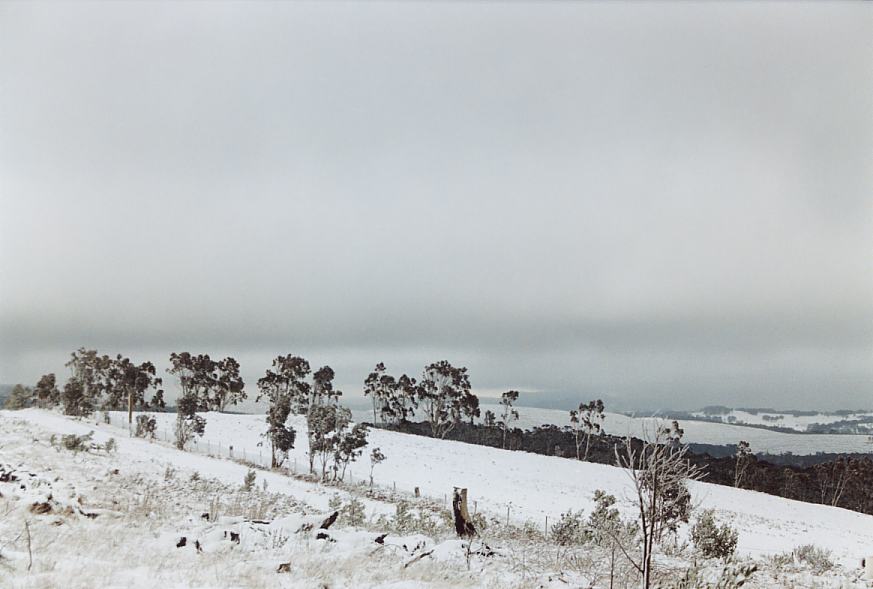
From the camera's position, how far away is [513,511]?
3903 cm

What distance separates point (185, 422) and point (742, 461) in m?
72.6

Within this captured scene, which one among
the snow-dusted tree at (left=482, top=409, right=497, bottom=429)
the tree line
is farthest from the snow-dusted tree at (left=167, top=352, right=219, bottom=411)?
the snow-dusted tree at (left=482, top=409, right=497, bottom=429)

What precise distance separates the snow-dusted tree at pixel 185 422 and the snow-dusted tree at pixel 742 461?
6815 cm

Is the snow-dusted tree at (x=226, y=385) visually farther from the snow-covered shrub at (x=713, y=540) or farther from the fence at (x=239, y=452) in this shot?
the snow-covered shrub at (x=713, y=540)

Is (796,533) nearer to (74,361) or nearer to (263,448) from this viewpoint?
(263,448)

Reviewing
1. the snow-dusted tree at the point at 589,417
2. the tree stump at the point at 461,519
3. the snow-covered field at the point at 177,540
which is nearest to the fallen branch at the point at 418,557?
the snow-covered field at the point at 177,540

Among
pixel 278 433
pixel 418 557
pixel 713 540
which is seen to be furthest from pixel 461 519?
pixel 278 433

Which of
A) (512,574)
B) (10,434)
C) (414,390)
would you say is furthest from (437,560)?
(414,390)

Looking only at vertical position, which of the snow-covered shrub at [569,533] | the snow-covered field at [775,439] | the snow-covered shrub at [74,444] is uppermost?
the snow-covered shrub at [74,444]

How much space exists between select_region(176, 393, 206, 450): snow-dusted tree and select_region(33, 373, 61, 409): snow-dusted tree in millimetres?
30453

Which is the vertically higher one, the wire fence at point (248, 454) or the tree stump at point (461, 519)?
the tree stump at point (461, 519)

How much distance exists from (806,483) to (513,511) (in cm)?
6047

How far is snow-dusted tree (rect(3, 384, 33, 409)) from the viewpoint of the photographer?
2778 inches

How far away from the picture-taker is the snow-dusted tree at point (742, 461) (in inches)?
2950
